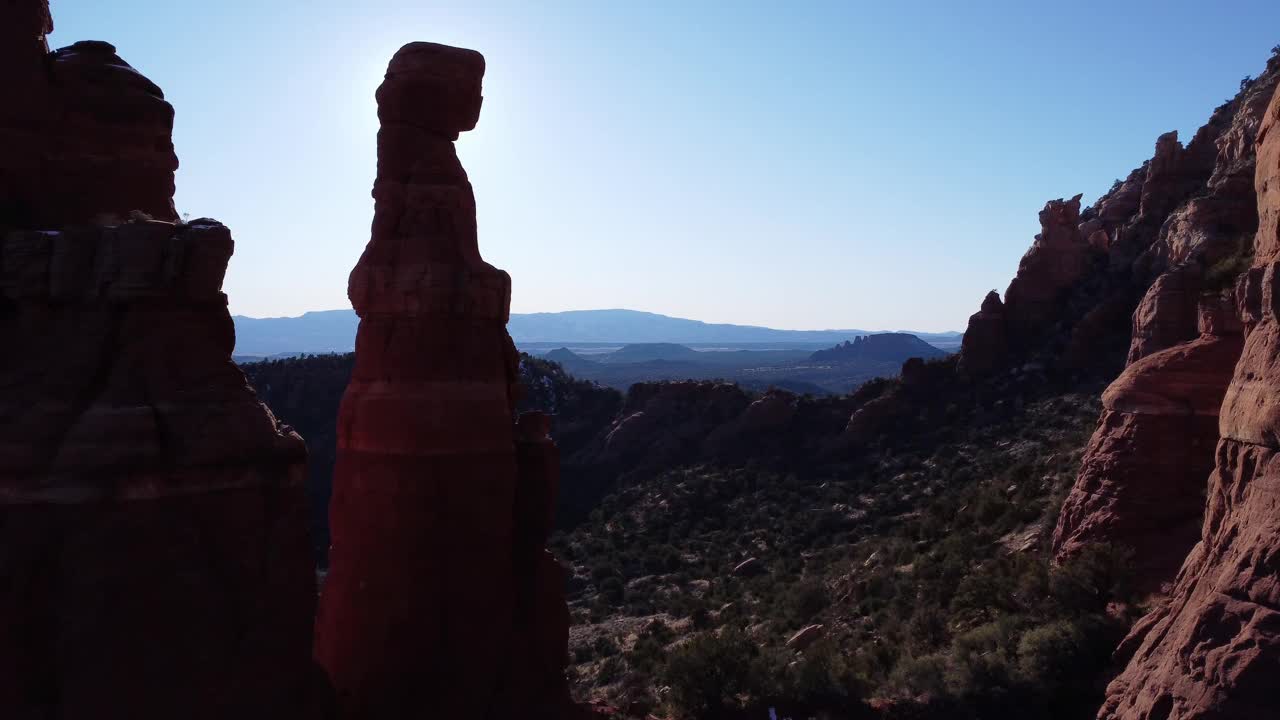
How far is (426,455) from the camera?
14930 millimetres

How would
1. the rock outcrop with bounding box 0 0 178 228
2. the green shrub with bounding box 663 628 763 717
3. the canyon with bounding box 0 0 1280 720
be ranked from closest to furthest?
the canyon with bounding box 0 0 1280 720, the rock outcrop with bounding box 0 0 178 228, the green shrub with bounding box 663 628 763 717

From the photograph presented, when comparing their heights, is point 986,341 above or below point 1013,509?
above

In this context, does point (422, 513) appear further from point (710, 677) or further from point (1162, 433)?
point (1162, 433)

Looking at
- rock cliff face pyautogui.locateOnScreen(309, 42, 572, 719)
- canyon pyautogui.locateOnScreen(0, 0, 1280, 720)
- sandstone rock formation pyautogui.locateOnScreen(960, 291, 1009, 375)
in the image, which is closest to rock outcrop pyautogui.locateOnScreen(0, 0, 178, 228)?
canyon pyautogui.locateOnScreen(0, 0, 1280, 720)

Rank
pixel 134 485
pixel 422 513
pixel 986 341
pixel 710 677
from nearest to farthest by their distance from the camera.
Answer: pixel 134 485 → pixel 422 513 → pixel 710 677 → pixel 986 341

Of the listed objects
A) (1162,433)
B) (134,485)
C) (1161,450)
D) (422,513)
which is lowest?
(422,513)

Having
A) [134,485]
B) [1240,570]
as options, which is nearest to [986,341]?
[1240,570]

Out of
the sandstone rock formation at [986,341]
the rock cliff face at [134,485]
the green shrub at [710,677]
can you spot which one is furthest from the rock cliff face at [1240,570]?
the sandstone rock formation at [986,341]

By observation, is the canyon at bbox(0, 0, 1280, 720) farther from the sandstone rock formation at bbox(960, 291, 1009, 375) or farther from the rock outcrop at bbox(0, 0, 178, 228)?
the sandstone rock formation at bbox(960, 291, 1009, 375)

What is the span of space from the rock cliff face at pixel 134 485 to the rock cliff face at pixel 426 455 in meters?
4.09

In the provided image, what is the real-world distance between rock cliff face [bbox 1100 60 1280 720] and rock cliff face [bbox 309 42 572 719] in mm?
8866

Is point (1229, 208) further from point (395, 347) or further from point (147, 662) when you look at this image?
point (147, 662)

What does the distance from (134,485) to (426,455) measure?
5775mm

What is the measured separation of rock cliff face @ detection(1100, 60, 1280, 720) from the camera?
1257 centimetres
